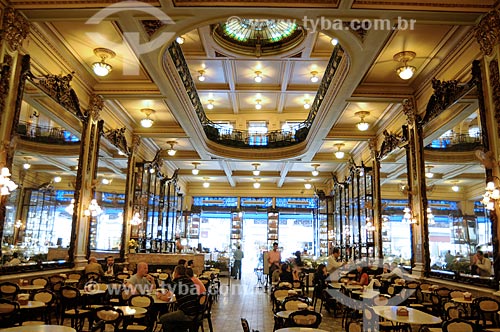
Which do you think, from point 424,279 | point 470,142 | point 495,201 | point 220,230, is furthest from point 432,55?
point 220,230

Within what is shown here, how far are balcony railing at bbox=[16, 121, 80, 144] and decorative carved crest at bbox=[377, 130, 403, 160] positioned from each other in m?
7.76

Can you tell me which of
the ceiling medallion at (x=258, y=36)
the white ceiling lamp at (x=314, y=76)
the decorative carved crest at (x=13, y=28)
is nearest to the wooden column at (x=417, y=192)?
the ceiling medallion at (x=258, y=36)

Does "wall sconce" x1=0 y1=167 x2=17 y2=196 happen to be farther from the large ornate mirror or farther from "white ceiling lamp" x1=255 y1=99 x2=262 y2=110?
"white ceiling lamp" x1=255 y1=99 x2=262 y2=110

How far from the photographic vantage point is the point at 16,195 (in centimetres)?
746

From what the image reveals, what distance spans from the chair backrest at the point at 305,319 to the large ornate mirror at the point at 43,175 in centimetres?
488

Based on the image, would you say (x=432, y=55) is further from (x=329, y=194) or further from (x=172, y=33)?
(x=329, y=194)

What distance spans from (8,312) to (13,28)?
421 centimetres

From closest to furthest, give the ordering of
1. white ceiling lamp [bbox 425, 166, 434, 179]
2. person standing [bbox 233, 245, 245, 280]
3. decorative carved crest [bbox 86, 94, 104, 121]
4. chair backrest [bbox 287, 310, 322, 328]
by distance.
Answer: chair backrest [bbox 287, 310, 322, 328]
white ceiling lamp [bbox 425, 166, 434, 179]
decorative carved crest [bbox 86, 94, 104, 121]
person standing [bbox 233, 245, 245, 280]

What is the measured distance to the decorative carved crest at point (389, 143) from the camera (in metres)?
10.4

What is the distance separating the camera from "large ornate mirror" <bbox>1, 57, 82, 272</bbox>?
7.11m

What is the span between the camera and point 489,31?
6.15m

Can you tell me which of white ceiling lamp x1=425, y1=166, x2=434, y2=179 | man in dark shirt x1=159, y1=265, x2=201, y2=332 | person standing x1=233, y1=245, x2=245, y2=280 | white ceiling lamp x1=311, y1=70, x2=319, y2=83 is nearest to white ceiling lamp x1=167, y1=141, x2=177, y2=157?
person standing x1=233, y1=245, x2=245, y2=280

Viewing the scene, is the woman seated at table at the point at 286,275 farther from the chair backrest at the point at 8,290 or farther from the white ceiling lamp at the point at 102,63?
the white ceiling lamp at the point at 102,63

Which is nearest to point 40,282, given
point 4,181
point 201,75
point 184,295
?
point 4,181
